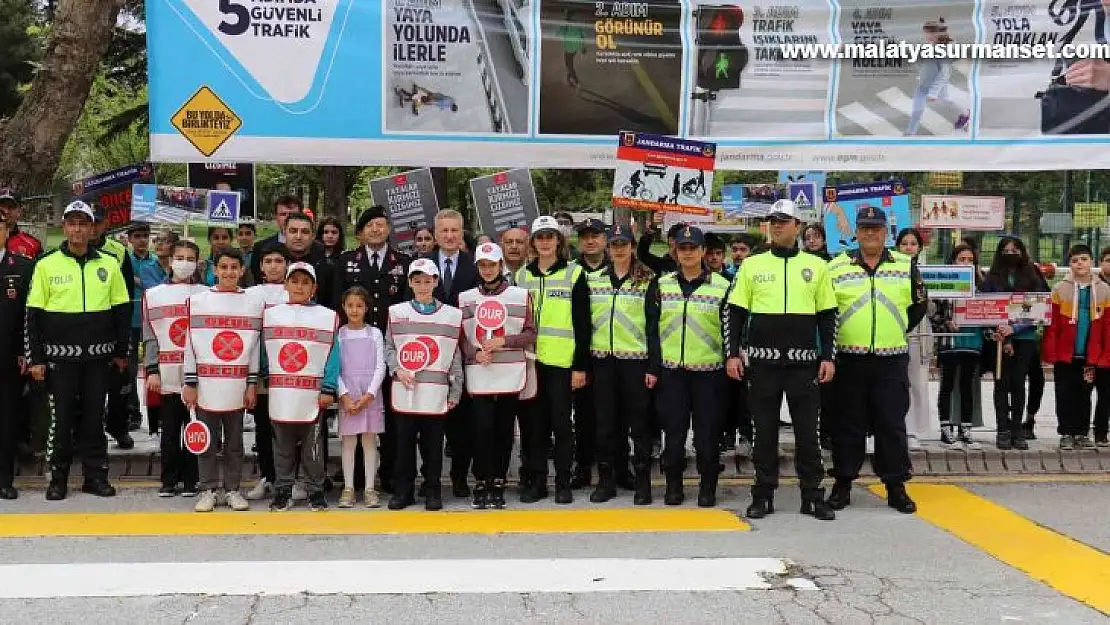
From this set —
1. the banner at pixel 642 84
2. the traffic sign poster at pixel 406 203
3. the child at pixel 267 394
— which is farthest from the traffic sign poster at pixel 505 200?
the child at pixel 267 394

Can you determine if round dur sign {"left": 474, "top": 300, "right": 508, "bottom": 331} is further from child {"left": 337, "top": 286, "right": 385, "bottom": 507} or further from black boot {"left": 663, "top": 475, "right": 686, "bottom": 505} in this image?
black boot {"left": 663, "top": 475, "right": 686, "bottom": 505}

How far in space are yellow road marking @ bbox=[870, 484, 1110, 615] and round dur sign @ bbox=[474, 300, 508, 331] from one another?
310cm

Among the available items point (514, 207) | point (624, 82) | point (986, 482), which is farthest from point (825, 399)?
point (514, 207)

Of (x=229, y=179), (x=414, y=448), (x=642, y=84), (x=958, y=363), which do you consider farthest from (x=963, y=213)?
(x=229, y=179)

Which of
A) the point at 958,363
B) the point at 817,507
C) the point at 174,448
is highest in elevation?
the point at 958,363

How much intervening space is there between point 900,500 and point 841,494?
397 mm

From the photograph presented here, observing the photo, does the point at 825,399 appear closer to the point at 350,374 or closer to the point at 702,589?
the point at 702,589

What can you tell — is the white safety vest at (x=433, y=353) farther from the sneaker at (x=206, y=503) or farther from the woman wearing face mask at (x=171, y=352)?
the woman wearing face mask at (x=171, y=352)

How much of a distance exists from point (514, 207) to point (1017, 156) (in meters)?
4.61

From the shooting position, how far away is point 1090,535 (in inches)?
277

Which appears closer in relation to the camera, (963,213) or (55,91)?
(55,91)

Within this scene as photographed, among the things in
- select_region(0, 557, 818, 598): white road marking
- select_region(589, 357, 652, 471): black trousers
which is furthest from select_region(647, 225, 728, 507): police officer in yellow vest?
select_region(0, 557, 818, 598): white road marking

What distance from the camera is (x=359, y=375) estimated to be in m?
7.77

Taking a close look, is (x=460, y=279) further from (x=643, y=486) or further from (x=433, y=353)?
(x=643, y=486)
